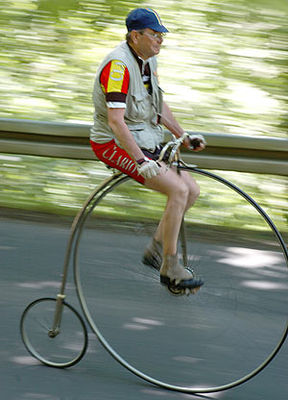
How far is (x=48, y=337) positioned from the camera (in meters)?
4.93

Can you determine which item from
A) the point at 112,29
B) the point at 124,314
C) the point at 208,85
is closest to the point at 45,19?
the point at 112,29

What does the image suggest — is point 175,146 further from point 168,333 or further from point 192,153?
point 192,153

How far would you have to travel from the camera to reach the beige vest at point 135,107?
432 centimetres

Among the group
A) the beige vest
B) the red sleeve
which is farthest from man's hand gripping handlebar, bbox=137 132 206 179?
the red sleeve

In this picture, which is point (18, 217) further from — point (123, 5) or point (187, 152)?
point (123, 5)

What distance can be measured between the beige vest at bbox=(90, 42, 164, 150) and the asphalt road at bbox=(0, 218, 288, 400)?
0.59 metres

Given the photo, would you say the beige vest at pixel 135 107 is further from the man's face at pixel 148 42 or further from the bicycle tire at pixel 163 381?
the bicycle tire at pixel 163 381

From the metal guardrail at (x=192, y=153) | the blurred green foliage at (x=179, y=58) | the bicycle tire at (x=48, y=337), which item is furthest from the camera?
the blurred green foliage at (x=179, y=58)

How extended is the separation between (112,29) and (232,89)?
1499 mm

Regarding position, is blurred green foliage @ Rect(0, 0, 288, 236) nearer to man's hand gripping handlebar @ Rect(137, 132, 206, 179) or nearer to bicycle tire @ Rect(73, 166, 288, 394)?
man's hand gripping handlebar @ Rect(137, 132, 206, 179)

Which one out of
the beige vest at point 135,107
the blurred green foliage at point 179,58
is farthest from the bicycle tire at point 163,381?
the blurred green foliage at point 179,58

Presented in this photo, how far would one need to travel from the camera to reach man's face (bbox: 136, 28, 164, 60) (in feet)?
14.1

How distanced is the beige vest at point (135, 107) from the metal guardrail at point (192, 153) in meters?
1.88

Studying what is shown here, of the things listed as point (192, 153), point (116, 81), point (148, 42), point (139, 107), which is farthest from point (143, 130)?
point (192, 153)
